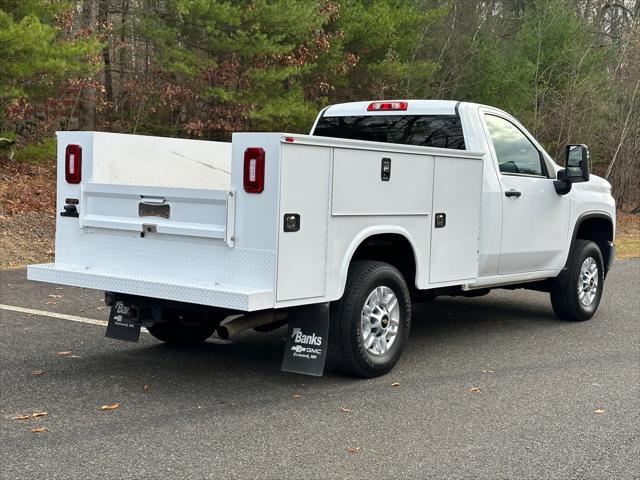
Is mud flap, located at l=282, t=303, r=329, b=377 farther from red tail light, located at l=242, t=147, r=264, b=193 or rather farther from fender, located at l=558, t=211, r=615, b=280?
fender, located at l=558, t=211, r=615, b=280

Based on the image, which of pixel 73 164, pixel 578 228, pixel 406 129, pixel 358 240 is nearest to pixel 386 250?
pixel 358 240

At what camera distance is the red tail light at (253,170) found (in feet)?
17.4

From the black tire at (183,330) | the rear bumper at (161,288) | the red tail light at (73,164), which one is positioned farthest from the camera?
the black tire at (183,330)

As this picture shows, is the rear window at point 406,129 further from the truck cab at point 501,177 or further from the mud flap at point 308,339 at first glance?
the mud flap at point 308,339

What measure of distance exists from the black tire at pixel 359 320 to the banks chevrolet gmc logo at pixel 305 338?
22 cm

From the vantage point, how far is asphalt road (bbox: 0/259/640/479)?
4.53 m

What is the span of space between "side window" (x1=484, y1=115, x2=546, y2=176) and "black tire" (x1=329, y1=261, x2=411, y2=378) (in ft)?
6.60

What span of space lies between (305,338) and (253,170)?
4.19ft

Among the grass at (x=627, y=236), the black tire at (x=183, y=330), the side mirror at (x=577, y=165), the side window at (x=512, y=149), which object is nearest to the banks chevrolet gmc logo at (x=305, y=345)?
the black tire at (x=183, y=330)

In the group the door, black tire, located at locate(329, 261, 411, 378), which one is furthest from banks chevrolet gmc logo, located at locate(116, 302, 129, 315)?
the door

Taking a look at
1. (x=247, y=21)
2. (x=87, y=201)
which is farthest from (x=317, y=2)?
(x=87, y=201)

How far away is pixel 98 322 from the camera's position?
8258mm

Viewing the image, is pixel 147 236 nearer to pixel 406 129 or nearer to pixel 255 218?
pixel 255 218

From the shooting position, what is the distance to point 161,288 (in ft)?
18.7
